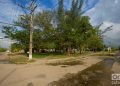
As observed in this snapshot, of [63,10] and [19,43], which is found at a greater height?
[63,10]

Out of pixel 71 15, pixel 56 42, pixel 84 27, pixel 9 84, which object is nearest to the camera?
pixel 9 84

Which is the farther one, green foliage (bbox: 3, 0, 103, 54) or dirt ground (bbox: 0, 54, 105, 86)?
green foliage (bbox: 3, 0, 103, 54)

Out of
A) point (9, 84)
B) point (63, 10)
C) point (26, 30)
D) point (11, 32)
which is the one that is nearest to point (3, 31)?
point (11, 32)

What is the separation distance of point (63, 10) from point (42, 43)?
40.7 ft

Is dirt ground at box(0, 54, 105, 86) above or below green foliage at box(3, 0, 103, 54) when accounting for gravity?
below

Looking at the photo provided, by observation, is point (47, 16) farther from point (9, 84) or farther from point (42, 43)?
point (9, 84)

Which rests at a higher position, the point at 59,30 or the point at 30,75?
the point at 59,30

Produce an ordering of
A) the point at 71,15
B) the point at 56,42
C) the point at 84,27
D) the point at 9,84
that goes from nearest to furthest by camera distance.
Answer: the point at 9,84
the point at 71,15
the point at 56,42
the point at 84,27

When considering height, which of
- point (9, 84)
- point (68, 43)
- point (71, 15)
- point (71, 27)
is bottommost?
point (9, 84)

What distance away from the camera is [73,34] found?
49.8 metres

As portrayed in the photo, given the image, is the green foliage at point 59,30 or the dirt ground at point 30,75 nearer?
the dirt ground at point 30,75

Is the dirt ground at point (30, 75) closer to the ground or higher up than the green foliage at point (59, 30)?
closer to the ground

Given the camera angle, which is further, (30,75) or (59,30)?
(59,30)

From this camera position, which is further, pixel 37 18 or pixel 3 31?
pixel 3 31
